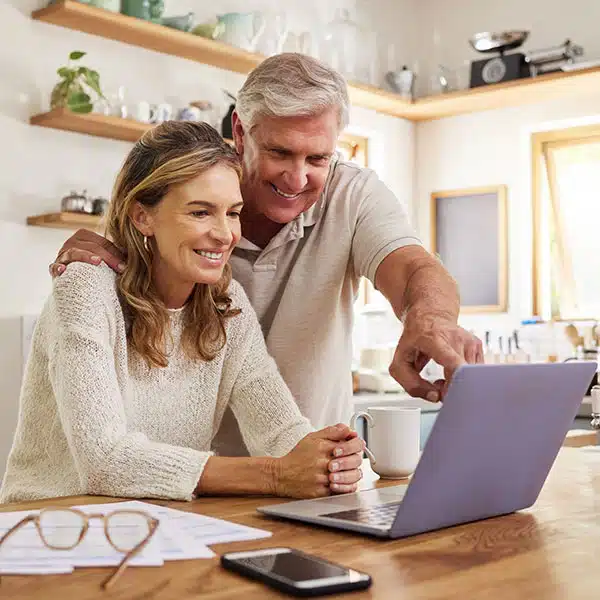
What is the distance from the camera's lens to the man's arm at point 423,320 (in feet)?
4.89

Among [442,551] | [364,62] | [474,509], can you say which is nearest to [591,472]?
[474,509]

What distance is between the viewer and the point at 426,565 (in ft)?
3.42

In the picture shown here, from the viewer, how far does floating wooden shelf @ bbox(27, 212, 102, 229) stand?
3723mm

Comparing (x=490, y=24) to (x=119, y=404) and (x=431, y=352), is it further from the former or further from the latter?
(x=119, y=404)

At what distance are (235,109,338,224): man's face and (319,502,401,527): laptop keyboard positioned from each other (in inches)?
35.2

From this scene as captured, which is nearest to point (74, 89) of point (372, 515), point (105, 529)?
point (372, 515)

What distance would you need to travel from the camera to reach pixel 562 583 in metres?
0.98

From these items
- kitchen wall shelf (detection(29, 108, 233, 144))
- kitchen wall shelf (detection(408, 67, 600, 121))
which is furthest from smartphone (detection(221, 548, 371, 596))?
kitchen wall shelf (detection(408, 67, 600, 121))

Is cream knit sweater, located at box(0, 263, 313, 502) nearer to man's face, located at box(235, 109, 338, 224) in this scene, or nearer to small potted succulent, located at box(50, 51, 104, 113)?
man's face, located at box(235, 109, 338, 224)

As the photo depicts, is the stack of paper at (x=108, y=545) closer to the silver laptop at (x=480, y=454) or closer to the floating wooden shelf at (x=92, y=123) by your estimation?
the silver laptop at (x=480, y=454)

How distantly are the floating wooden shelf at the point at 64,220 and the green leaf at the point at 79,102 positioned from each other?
0.43 metres

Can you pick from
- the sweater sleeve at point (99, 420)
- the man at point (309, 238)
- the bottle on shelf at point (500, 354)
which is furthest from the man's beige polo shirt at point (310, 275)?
the bottle on shelf at point (500, 354)

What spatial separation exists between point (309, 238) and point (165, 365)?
0.57 m

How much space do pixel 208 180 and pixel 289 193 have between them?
0.91 feet
